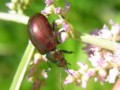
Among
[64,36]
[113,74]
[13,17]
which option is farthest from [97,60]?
[13,17]

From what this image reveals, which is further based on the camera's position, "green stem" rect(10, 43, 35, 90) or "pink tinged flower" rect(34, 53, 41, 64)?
"pink tinged flower" rect(34, 53, 41, 64)

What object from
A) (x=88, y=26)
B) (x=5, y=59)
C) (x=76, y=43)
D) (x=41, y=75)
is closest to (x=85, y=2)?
(x=88, y=26)

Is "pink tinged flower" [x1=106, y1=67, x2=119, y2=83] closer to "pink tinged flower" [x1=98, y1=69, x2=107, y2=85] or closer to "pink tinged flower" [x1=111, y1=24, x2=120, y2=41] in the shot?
"pink tinged flower" [x1=98, y1=69, x2=107, y2=85]

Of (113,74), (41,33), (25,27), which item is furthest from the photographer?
(25,27)

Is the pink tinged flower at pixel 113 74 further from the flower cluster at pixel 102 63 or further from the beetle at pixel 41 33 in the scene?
the beetle at pixel 41 33

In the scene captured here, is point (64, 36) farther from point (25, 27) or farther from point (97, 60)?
point (25, 27)

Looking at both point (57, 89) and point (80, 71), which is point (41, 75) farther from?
point (57, 89)

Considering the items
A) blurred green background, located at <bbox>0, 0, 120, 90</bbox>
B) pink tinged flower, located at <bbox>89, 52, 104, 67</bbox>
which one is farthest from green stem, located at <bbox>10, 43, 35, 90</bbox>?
blurred green background, located at <bbox>0, 0, 120, 90</bbox>
